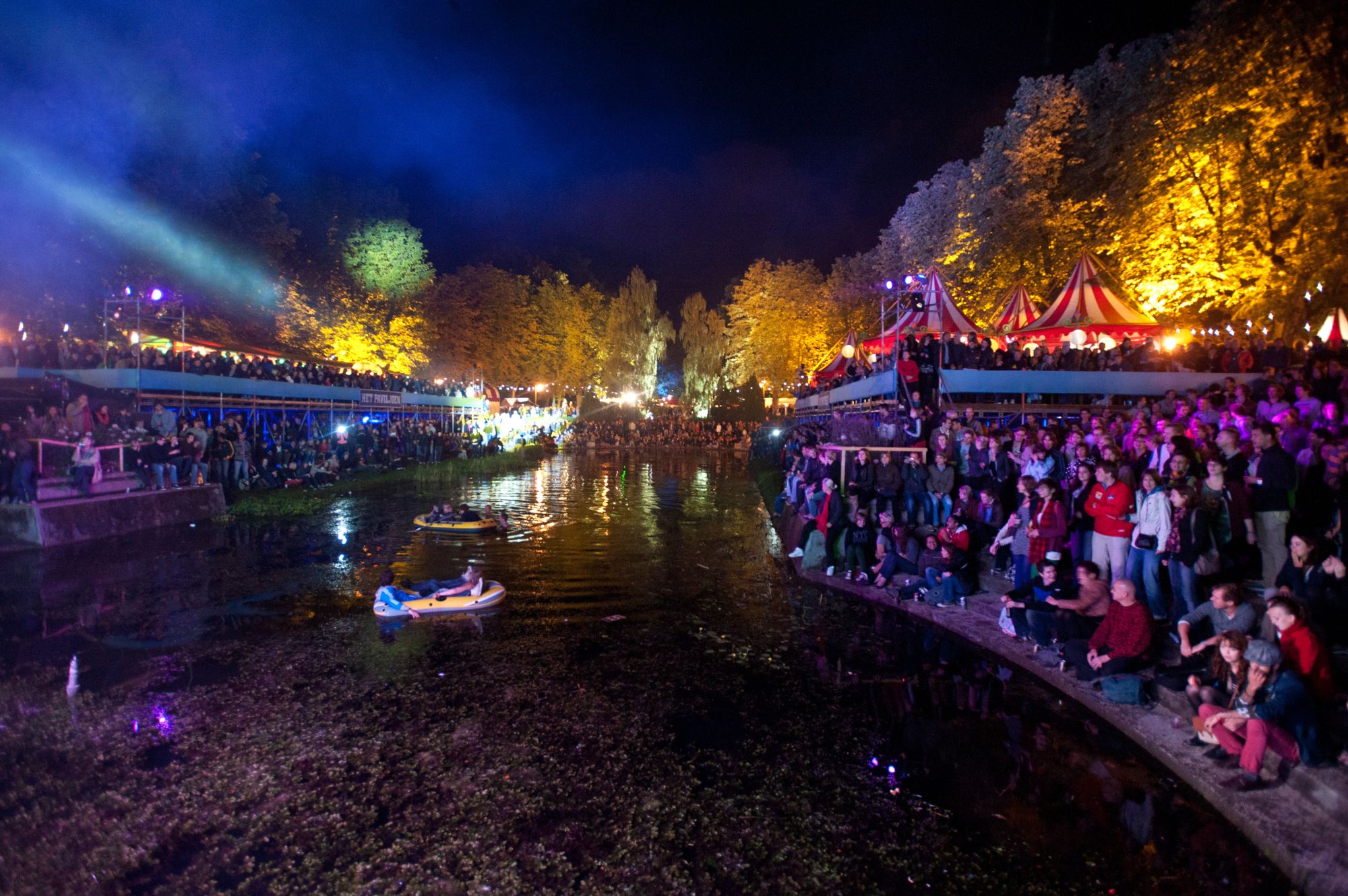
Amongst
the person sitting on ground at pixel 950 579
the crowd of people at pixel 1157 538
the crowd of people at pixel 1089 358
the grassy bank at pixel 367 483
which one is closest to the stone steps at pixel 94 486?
the grassy bank at pixel 367 483

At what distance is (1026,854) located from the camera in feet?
14.0

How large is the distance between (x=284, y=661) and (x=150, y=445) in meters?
11.8

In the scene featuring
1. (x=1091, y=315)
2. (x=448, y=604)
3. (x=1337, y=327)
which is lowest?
(x=448, y=604)

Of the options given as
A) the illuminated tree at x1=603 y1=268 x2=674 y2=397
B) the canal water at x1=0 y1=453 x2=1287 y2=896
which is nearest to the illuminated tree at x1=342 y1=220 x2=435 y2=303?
the illuminated tree at x1=603 y1=268 x2=674 y2=397

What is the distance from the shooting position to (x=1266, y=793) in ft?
15.1

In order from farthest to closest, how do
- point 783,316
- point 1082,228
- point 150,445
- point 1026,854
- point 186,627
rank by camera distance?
point 783,316
point 1082,228
point 150,445
point 186,627
point 1026,854

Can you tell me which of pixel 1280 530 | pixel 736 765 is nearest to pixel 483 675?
pixel 736 765

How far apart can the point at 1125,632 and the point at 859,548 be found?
4559 mm

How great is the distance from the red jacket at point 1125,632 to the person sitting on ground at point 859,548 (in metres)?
→ 4.23

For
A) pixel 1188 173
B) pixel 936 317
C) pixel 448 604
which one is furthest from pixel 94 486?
pixel 1188 173

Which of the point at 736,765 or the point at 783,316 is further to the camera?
the point at 783,316

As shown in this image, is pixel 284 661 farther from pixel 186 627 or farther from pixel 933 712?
pixel 933 712

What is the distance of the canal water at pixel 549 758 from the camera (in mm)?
4105

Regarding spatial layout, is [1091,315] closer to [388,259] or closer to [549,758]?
[549,758]
